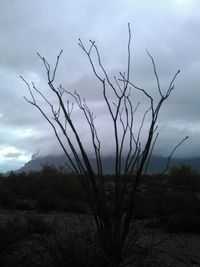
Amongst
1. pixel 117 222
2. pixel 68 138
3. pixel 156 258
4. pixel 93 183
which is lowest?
pixel 156 258

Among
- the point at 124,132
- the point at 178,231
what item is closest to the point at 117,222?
the point at 124,132

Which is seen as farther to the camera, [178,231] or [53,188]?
[53,188]

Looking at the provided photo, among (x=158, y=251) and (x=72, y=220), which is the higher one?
(x=72, y=220)

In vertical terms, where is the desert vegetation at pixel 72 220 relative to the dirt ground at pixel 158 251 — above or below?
above

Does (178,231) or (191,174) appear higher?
(191,174)

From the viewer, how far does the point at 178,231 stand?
18062mm

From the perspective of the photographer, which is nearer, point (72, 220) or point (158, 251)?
point (158, 251)

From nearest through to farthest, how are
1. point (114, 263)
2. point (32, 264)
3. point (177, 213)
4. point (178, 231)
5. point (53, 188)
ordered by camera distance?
1. point (114, 263)
2. point (32, 264)
3. point (178, 231)
4. point (177, 213)
5. point (53, 188)

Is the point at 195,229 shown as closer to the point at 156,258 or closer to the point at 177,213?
the point at 177,213

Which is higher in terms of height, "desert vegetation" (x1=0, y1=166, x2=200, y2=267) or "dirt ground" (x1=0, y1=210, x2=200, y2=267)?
"desert vegetation" (x1=0, y1=166, x2=200, y2=267)

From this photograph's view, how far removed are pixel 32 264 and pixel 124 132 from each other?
3376 mm

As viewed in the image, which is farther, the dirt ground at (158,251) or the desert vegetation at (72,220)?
the dirt ground at (158,251)

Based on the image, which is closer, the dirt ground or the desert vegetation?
the desert vegetation

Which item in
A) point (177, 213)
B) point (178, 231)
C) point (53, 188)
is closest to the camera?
point (178, 231)
